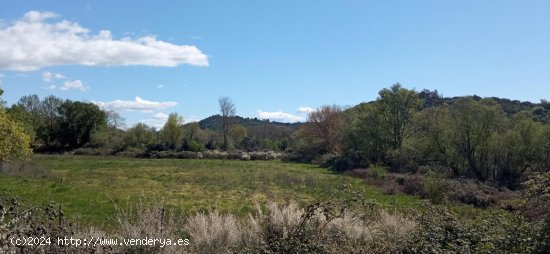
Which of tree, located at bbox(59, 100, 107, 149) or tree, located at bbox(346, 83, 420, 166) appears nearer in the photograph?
tree, located at bbox(346, 83, 420, 166)

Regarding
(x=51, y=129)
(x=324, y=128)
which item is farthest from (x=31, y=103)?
(x=324, y=128)

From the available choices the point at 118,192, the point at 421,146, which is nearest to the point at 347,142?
the point at 421,146

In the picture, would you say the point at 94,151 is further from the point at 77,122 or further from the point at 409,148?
the point at 409,148

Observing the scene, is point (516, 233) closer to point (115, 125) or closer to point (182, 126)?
point (182, 126)

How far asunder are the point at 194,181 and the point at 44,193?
9.26 m

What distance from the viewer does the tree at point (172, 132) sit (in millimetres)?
70250

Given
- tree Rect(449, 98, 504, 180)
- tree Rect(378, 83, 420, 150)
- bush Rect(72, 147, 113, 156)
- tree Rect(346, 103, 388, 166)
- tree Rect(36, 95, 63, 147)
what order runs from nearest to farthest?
tree Rect(449, 98, 504, 180) < tree Rect(378, 83, 420, 150) < tree Rect(346, 103, 388, 166) < bush Rect(72, 147, 113, 156) < tree Rect(36, 95, 63, 147)

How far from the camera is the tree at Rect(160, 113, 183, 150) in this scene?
2766 inches

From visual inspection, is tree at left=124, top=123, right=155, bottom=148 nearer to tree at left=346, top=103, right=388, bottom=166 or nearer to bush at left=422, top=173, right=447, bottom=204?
tree at left=346, top=103, right=388, bottom=166

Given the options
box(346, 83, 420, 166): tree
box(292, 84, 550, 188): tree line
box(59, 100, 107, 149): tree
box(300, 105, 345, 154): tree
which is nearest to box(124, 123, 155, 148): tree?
box(59, 100, 107, 149): tree

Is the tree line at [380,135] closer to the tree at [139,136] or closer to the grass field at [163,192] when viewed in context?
the tree at [139,136]

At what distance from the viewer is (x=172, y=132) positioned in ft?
236

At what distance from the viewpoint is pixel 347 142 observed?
162 feet

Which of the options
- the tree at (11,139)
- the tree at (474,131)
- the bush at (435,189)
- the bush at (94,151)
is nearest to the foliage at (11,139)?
the tree at (11,139)
